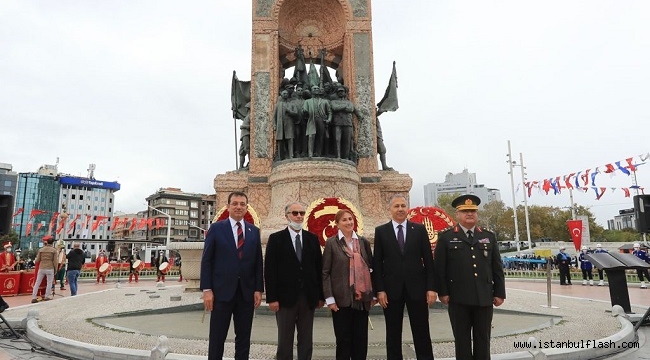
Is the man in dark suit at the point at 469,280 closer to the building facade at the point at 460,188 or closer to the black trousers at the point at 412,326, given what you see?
the black trousers at the point at 412,326

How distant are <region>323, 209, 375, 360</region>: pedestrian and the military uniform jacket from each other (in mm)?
788

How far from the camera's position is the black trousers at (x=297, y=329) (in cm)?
400

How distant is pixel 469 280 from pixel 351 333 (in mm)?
1324

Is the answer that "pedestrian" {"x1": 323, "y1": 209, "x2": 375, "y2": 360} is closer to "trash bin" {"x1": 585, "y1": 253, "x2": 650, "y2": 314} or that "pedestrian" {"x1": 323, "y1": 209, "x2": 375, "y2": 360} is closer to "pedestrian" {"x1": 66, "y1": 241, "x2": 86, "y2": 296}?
"trash bin" {"x1": 585, "y1": 253, "x2": 650, "y2": 314}

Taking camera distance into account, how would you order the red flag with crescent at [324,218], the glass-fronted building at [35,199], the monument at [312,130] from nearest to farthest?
1. the red flag with crescent at [324,218]
2. the monument at [312,130]
3. the glass-fronted building at [35,199]

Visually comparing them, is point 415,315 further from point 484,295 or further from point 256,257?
point 256,257

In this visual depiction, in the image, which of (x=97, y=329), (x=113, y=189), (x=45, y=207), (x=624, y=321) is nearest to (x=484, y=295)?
Answer: (x=624, y=321)

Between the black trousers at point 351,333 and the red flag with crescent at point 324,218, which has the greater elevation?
the red flag with crescent at point 324,218

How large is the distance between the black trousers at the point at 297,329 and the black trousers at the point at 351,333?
0.98ft

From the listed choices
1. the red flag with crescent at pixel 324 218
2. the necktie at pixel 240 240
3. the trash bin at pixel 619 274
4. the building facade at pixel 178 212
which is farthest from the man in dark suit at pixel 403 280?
the building facade at pixel 178 212

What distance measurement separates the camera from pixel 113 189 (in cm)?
9706

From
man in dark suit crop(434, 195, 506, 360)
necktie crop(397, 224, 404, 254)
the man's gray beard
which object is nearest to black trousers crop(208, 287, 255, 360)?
the man's gray beard

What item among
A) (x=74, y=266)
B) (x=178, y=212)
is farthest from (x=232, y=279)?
(x=178, y=212)

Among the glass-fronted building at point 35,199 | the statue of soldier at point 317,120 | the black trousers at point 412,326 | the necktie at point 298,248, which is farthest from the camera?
the glass-fronted building at point 35,199
